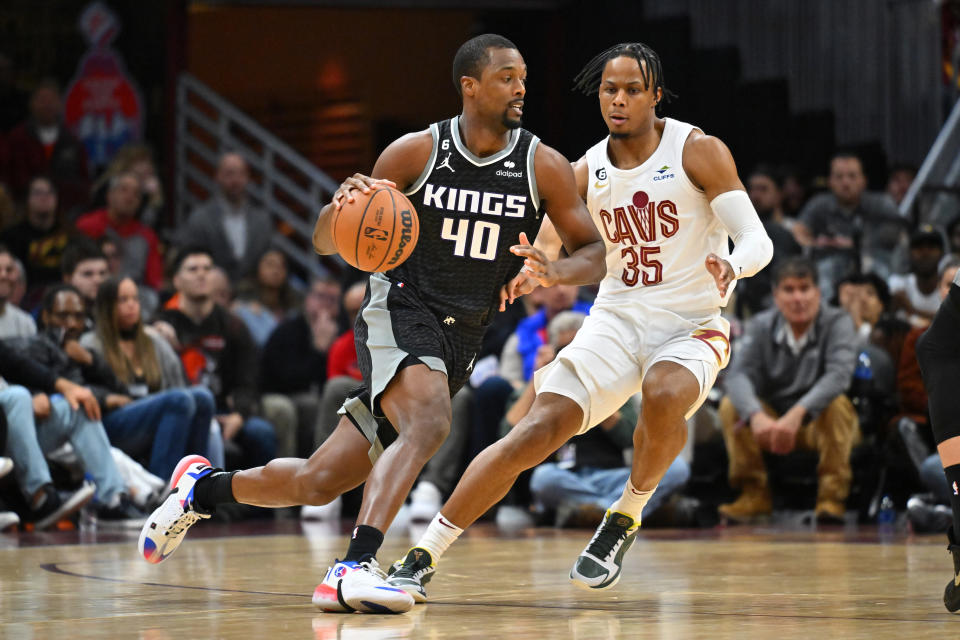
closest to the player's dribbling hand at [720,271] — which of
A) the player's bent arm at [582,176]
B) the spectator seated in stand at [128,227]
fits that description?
the player's bent arm at [582,176]

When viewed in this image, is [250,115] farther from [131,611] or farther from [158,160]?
[131,611]

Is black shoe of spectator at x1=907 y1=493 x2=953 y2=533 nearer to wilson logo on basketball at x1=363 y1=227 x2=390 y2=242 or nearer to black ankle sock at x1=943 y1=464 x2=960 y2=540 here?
black ankle sock at x1=943 y1=464 x2=960 y2=540

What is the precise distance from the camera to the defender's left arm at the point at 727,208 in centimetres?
474

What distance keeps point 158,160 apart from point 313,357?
4665 mm

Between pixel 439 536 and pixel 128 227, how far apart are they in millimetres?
7037

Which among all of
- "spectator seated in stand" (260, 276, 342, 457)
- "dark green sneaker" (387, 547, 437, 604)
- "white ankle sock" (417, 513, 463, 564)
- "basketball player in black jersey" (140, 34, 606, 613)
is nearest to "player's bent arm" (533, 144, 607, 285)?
"basketball player in black jersey" (140, 34, 606, 613)

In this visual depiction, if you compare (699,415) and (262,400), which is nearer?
(699,415)

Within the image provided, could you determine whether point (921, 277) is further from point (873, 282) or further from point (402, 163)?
point (402, 163)

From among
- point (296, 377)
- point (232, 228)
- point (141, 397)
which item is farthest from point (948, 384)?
point (232, 228)

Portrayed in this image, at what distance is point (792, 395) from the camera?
28.2 feet

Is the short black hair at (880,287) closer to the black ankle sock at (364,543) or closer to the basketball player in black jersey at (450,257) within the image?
the basketball player in black jersey at (450,257)

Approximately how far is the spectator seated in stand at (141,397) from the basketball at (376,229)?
408 centimetres

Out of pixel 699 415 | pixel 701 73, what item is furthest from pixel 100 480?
pixel 701 73

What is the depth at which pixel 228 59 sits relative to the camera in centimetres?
1725
